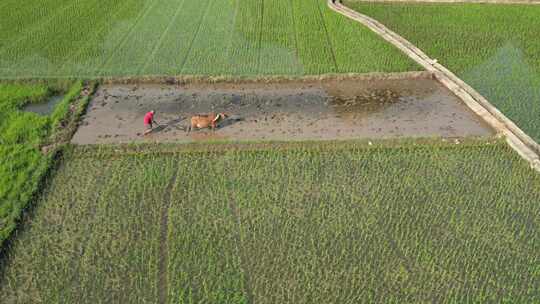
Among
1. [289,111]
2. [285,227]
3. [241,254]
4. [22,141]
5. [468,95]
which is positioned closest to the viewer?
[241,254]

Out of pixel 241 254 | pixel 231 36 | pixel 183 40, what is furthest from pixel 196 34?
pixel 241 254

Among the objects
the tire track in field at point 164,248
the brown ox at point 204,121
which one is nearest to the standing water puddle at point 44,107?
the brown ox at point 204,121

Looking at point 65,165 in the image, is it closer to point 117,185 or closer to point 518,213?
point 117,185

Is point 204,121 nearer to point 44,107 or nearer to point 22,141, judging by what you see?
point 22,141

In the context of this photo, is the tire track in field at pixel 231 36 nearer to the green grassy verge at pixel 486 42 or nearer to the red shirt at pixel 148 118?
the red shirt at pixel 148 118

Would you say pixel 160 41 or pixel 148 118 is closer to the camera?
pixel 148 118

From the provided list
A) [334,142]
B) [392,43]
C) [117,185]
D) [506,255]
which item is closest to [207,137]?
[117,185]

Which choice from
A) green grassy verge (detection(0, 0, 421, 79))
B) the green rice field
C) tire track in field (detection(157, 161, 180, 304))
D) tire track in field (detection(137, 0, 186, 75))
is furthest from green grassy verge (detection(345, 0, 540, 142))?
tire track in field (detection(157, 161, 180, 304))

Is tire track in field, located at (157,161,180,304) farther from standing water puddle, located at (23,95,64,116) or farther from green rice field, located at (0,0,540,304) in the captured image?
Result: standing water puddle, located at (23,95,64,116)

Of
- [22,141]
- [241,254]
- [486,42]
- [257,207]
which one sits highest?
[486,42]
